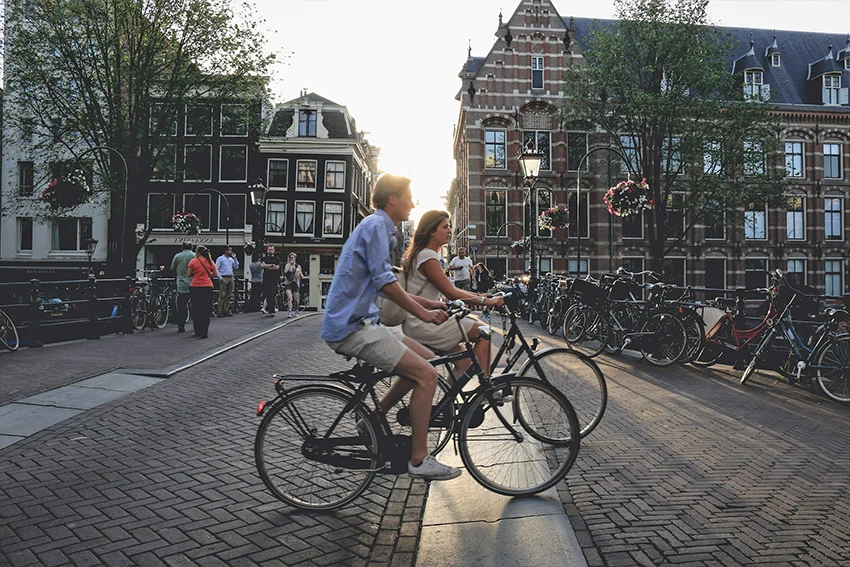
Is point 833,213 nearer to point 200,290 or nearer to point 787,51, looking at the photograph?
point 787,51

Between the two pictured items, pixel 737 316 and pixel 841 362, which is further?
pixel 737 316

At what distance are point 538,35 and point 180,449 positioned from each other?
115 ft

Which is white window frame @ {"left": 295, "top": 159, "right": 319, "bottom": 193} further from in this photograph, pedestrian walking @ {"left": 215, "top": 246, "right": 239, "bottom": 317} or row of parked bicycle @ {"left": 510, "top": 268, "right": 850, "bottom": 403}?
row of parked bicycle @ {"left": 510, "top": 268, "right": 850, "bottom": 403}

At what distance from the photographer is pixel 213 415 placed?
18.1 ft

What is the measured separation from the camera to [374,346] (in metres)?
3.25

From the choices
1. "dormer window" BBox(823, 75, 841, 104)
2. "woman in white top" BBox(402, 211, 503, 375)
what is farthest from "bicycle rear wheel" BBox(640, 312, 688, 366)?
"dormer window" BBox(823, 75, 841, 104)

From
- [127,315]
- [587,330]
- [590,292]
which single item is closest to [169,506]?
[590,292]

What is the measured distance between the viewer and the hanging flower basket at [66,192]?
17766 mm

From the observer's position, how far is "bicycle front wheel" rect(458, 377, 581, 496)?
353cm

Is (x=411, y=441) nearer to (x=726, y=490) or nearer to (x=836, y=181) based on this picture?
(x=726, y=490)

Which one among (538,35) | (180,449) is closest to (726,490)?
(180,449)

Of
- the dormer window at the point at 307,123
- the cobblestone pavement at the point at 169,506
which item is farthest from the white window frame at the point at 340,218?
the cobblestone pavement at the point at 169,506

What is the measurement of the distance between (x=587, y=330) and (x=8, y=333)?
29.2 ft

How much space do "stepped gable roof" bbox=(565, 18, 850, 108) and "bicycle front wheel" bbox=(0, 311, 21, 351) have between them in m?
34.5
